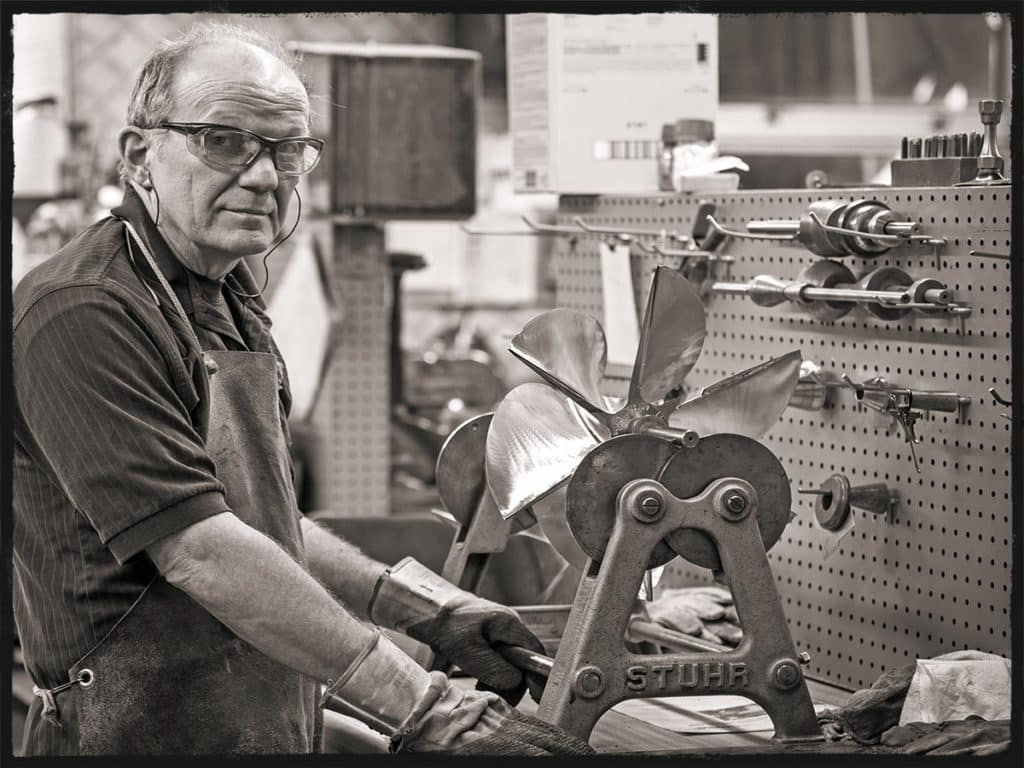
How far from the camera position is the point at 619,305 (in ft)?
10.1

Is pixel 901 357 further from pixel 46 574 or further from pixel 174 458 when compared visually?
pixel 46 574

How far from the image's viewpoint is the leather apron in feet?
6.43

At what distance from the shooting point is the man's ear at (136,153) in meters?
2.07

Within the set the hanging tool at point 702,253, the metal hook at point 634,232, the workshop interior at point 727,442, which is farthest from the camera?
the metal hook at point 634,232

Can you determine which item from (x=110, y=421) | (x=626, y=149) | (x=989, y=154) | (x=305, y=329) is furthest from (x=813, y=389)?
(x=305, y=329)

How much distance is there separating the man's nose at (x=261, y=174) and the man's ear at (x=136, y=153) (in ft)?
0.48

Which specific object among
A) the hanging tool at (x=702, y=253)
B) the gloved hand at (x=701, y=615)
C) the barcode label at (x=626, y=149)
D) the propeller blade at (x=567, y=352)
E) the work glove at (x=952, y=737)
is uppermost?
the barcode label at (x=626, y=149)

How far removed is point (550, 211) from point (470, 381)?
255cm

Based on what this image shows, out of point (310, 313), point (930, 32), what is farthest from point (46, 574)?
point (930, 32)

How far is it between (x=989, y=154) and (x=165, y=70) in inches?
49.4

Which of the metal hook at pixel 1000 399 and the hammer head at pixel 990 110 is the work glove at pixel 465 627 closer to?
the metal hook at pixel 1000 399

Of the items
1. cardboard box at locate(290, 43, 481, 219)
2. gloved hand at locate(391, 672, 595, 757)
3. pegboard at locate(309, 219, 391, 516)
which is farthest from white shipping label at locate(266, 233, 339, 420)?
gloved hand at locate(391, 672, 595, 757)

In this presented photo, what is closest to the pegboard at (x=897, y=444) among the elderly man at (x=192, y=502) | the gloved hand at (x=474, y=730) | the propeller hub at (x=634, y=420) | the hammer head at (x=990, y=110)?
the hammer head at (x=990, y=110)

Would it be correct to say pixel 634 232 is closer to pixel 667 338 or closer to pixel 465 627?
pixel 667 338
